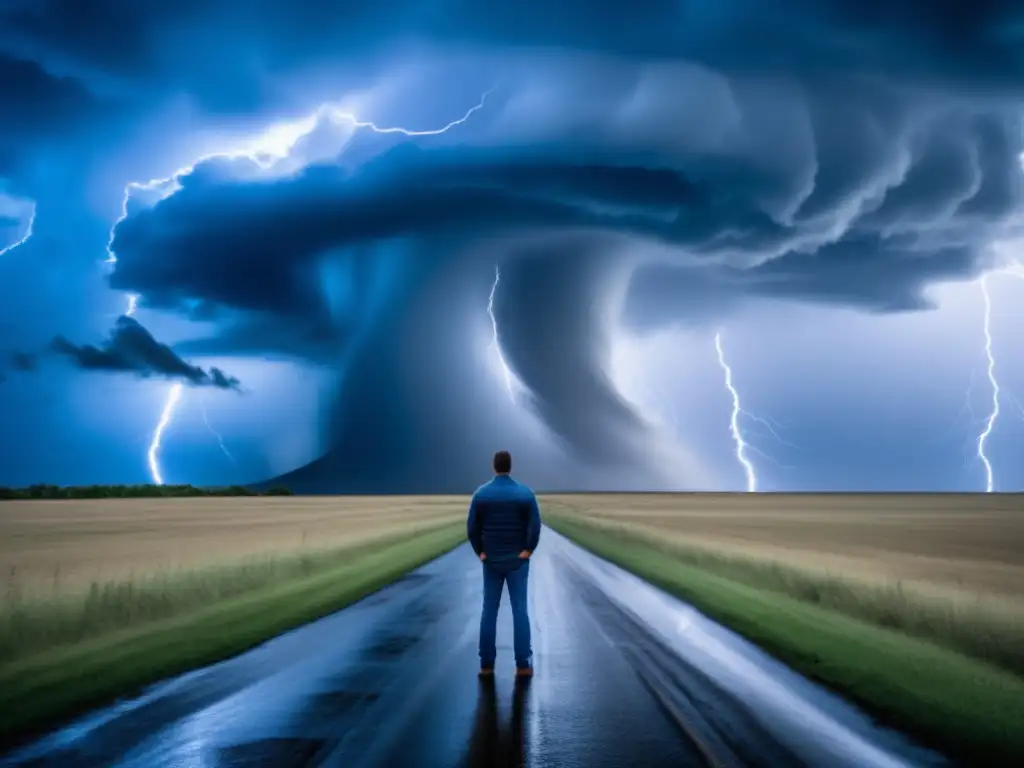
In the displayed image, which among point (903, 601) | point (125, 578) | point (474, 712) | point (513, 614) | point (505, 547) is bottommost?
point (903, 601)

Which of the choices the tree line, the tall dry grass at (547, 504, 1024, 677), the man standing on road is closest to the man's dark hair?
the man standing on road

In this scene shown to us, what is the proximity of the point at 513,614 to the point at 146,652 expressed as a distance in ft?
17.1

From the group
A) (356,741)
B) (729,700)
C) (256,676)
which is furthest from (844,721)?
(256,676)

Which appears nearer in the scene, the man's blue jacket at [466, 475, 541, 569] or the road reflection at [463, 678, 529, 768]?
the road reflection at [463, 678, 529, 768]

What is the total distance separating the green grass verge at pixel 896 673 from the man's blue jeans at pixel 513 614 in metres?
3.49

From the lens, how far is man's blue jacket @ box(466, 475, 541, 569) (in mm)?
9656

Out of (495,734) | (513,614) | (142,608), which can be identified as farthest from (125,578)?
(495,734)

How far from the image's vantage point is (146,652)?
437 inches

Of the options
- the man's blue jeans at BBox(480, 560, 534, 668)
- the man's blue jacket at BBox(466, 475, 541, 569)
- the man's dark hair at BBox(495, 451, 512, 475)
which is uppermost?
the man's dark hair at BBox(495, 451, 512, 475)

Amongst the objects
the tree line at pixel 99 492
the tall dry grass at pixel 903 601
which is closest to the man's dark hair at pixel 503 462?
the tall dry grass at pixel 903 601

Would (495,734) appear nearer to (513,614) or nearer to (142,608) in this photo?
(513,614)

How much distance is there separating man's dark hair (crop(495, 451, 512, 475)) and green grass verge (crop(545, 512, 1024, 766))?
438 centimetres

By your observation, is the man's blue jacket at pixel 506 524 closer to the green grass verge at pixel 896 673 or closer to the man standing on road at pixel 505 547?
the man standing on road at pixel 505 547

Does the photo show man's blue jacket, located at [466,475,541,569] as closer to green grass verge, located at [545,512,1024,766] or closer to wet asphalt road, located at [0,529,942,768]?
wet asphalt road, located at [0,529,942,768]
